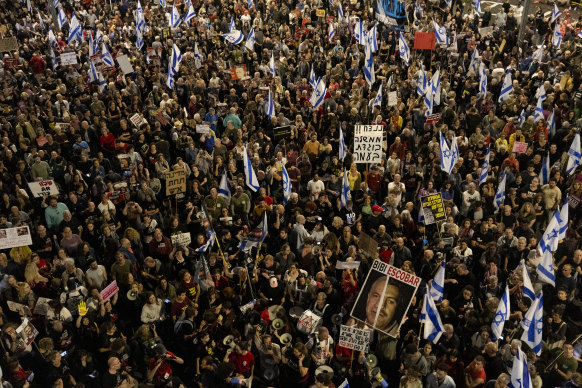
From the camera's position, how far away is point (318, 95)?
1586cm

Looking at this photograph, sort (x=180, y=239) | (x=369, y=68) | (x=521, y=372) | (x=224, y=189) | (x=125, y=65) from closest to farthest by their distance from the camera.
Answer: (x=521, y=372), (x=180, y=239), (x=224, y=189), (x=369, y=68), (x=125, y=65)

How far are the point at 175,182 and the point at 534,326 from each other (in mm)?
7426

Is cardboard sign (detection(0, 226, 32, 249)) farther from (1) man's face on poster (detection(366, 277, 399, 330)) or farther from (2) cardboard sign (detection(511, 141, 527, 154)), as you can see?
(2) cardboard sign (detection(511, 141, 527, 154))

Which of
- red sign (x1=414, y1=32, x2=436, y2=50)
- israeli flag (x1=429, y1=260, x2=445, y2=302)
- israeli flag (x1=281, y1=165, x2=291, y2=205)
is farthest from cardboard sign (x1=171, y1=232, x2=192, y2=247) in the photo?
red sign (x1=414, y1=32, x2=436, y2=50)

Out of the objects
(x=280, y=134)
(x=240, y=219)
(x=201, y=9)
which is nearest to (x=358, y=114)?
(x=280, y=134)

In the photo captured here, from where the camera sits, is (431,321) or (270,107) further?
(270,107)

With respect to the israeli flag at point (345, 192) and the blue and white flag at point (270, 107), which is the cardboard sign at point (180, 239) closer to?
the israeli flag at point (345, 192)

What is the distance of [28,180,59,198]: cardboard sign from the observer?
12000 millimetres

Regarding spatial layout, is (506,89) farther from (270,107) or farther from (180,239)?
(180,239)

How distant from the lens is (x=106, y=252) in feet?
35.5

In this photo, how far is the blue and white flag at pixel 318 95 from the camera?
15.7 m

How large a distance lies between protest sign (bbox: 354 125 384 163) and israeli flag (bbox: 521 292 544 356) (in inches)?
220

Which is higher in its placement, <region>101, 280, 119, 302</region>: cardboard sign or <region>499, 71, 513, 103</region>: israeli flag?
<region>499, 71, 513, 103</region>: israeli flag

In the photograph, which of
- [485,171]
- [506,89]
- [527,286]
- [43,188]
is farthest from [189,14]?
[527,286]
